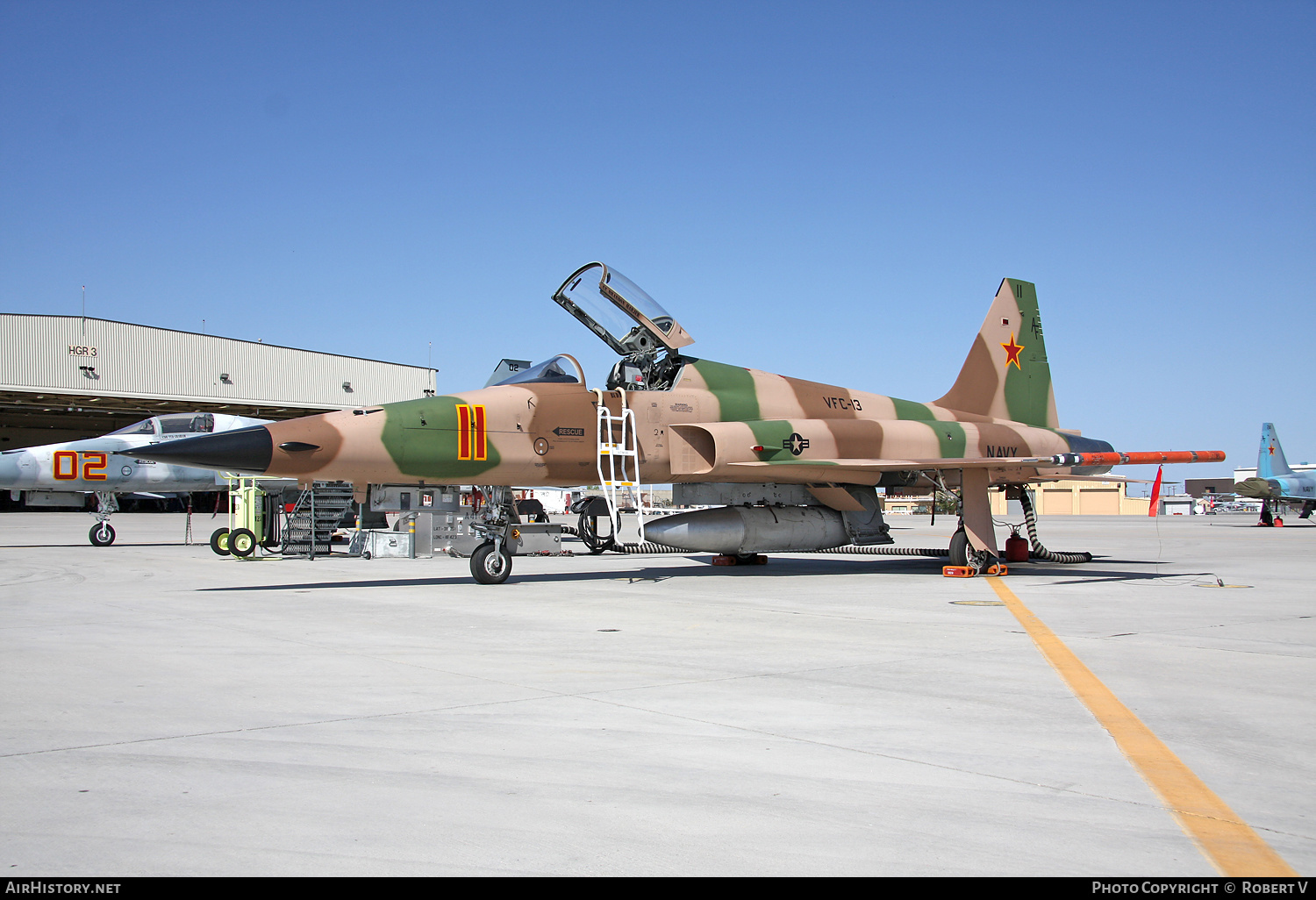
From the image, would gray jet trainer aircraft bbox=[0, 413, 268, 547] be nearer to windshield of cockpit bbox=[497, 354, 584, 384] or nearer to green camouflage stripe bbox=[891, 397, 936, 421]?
windshield of cockpit bbox=[497, 354, 584, 384]

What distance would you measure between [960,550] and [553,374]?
6469 mm

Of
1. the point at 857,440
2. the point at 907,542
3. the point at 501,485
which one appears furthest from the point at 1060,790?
the point at 907,542

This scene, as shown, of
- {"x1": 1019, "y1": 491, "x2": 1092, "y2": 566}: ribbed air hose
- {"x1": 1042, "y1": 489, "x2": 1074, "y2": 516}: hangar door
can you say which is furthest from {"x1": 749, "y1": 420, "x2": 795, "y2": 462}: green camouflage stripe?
{"x1": 1042, "y1": 489, "x2": 1074, "y2": 516}: hangar door

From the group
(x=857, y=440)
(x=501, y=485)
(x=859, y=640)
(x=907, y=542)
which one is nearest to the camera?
(x=859, y=640)

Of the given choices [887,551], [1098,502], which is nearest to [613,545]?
[887,551]

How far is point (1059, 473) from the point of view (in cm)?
1480

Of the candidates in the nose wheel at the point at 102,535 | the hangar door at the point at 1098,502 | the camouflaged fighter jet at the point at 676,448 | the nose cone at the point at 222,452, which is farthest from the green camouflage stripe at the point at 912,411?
the hangar door at the point at 1098,502

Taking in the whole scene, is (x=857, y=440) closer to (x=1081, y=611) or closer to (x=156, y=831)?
(x=1081, y=611)

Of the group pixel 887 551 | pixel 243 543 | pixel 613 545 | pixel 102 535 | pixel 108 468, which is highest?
pixel 108 468

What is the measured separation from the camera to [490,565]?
11750 mm

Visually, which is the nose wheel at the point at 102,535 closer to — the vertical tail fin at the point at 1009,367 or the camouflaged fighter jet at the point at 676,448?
the camouflaged fighter jet at the point at 676,448

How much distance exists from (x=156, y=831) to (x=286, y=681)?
2578 mm

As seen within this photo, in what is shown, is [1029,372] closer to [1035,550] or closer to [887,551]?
[1035,550]

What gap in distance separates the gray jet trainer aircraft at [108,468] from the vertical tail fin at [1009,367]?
13527 millimetres
